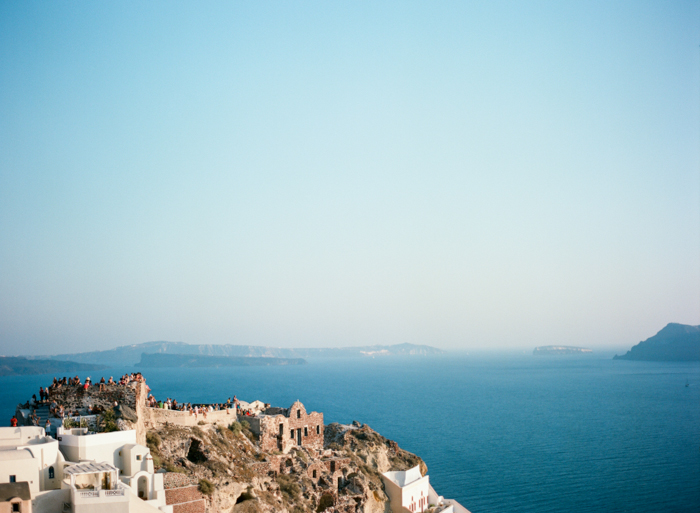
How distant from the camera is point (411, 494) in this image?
1823 inches

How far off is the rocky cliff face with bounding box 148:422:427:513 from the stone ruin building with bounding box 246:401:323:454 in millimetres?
748

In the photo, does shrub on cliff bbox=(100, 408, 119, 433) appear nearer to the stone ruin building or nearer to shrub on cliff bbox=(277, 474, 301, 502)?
shrub on cliff bbox=(277, 474, 301, 502)

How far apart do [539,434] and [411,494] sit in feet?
183

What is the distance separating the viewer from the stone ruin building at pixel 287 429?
134 feet

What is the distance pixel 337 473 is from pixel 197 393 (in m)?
115

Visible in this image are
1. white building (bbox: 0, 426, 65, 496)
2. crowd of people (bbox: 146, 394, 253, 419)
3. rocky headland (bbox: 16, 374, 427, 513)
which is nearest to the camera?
white building (bbox: 0, 426, 65, 496)

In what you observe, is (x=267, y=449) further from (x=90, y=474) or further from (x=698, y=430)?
(x=698, y=430)

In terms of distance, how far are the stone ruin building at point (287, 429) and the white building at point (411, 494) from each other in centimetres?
655

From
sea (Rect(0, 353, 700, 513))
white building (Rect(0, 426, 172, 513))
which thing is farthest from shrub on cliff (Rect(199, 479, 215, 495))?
sea (Rect(0, 353, 700, 513))

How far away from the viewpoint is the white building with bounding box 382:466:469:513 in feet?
148

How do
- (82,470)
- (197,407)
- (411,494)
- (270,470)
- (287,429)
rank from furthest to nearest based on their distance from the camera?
(411,494) → (287,429) → (197,407) → (270,470) → (82,470)

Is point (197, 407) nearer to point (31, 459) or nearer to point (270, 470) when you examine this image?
point (270, 470)

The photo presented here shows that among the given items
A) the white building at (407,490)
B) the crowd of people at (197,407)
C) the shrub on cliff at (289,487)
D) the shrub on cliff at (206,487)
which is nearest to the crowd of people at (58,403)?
the crowd of people at (197,407)

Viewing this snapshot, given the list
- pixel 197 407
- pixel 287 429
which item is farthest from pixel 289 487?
pixel 197 407
